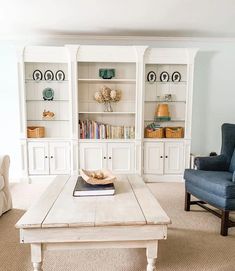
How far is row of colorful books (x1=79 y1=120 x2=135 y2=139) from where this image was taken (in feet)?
12.9

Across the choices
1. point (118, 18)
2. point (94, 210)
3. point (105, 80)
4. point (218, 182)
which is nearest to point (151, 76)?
point (105, 80)

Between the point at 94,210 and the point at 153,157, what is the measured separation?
2.42 meters

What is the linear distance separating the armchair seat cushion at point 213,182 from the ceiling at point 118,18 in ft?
6.36

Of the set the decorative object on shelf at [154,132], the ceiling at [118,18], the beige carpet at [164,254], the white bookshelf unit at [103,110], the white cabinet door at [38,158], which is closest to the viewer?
the beige carpet at [164,254]

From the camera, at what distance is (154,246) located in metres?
1.54

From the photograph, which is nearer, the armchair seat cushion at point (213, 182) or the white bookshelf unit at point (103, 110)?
the armchair seat cushion at point (213, 182)

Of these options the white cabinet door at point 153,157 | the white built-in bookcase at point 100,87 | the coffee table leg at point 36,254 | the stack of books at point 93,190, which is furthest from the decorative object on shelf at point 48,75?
the coffee table leg at point 36,254

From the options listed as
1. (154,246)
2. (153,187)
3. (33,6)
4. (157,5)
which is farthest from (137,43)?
(154,246)

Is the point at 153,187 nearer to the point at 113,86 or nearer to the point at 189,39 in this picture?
A: the point at 113,86

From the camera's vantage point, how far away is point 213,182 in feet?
7.79

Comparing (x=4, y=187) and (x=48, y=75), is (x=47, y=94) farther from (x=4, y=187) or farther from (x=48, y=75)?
(x=4, y=187)

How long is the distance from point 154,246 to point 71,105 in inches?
107

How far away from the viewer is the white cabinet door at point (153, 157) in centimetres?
391

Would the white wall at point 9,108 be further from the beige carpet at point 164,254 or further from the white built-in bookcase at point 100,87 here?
the beige carpet at point 164,254
